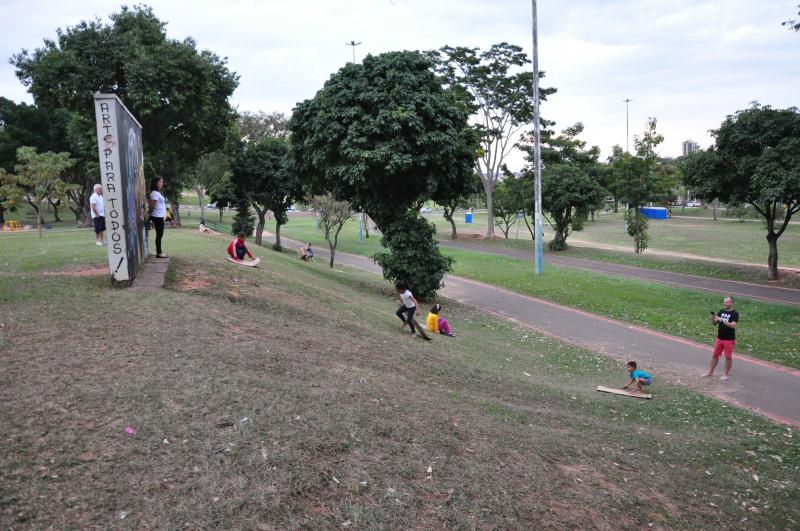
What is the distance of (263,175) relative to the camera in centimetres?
3550

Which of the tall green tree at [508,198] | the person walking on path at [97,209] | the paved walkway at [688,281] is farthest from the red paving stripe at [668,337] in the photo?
the tall green tree at [508,198]

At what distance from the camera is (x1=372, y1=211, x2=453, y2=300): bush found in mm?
19922

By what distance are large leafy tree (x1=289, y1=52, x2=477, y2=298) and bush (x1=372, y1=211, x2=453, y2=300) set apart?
35mm

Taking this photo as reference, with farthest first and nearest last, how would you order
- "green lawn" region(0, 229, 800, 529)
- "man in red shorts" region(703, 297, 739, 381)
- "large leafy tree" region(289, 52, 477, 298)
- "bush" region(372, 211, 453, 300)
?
"bush" region(372, 211, 453, 300) < "large leafy tree" region(289, 52, 477, 298) < "man in red shorts" region(703, 297, 739, 381) < "green lawn" region(0, 229, 800, 529)

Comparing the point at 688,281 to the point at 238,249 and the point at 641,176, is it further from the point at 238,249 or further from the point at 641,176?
the point at 238,249

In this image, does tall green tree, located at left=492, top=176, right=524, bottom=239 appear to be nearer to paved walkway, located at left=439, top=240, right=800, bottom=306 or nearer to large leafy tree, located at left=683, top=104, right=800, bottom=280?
paved walkway, located at left=439, top=240, right=800, bottom=306

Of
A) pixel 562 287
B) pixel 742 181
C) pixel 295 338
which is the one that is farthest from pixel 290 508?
pixel 742 181

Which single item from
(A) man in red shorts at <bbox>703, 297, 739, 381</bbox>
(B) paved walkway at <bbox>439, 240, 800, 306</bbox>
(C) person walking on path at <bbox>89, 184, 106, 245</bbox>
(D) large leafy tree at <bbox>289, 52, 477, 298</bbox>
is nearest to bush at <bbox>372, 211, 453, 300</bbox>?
(D) large leafy tree at <bbox>289, 52, 477, 298</bbox>

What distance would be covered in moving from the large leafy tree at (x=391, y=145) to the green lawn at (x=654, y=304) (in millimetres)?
6526

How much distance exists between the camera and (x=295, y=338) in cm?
958

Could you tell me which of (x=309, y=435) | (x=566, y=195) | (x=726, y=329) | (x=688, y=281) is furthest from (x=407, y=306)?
(x=566, y=195)

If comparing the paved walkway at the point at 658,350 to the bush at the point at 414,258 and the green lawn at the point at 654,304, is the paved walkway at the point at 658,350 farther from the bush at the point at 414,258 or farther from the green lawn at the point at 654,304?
the bush at the point at 414,258

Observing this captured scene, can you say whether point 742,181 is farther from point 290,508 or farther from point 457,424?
point 290,508

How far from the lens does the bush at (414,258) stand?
1992cm
